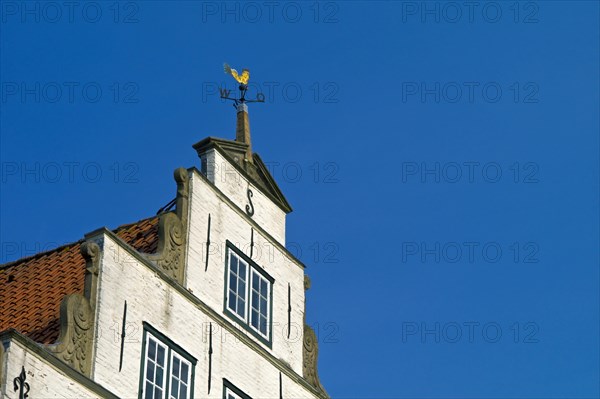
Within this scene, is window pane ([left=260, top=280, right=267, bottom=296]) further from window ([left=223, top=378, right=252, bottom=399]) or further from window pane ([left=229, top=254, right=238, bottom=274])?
window ([left=223, top=378, right=252, bottom=399])

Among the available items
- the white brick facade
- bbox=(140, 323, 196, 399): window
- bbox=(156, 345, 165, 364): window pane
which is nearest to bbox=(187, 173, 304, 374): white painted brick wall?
the white brick facade

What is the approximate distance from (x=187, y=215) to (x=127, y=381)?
367 centimetres

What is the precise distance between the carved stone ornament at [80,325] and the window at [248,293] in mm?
2942

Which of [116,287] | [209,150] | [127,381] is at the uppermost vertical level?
[209,150]

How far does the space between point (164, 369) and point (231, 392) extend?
1527 millimetres

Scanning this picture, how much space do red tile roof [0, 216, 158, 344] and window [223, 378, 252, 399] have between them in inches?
90.7

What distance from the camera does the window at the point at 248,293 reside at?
2355 cm

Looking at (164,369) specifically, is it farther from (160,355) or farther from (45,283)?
(45,283)

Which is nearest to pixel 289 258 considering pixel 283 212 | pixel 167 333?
pixel 283 212

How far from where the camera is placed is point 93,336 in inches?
805

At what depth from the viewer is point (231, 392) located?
22.6m

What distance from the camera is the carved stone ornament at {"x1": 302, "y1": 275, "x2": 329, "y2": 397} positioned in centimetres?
2466

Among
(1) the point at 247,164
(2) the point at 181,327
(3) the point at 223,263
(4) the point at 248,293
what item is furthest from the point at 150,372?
(1) the point at 247,164

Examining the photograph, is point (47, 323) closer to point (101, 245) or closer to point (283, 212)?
point (101, 245)
